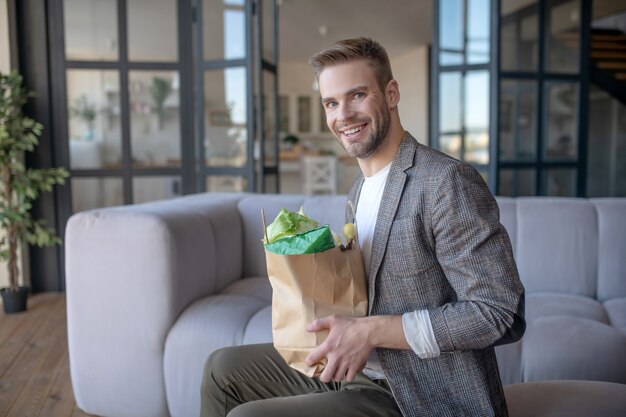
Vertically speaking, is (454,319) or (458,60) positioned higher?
(458,60)

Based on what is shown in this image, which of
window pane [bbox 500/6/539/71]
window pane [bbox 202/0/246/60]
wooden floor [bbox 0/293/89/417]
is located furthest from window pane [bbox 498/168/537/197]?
wooden floor [bbox 0/293/89/417]

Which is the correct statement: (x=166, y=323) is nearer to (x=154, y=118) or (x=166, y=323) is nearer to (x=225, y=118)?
(x=225, y=118)

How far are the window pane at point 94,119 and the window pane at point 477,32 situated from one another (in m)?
2.78

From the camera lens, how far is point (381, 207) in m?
1.06

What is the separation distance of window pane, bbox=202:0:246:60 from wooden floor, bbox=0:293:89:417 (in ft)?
7.15

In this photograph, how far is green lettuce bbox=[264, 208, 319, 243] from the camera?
0.96 metres

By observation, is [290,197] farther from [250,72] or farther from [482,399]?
[482,399]

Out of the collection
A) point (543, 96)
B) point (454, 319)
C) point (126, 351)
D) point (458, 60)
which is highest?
point (458, 60)

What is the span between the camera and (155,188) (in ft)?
13.9

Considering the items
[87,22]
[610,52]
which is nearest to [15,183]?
[87,22]

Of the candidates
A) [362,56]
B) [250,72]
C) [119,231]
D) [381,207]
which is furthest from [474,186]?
[250,72]

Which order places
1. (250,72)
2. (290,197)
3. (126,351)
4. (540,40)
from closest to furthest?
(126,351) → (290,197) → (250,72) → (540,40)

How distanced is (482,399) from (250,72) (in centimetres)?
328

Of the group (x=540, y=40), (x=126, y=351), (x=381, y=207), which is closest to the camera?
(x=381, y=207)
